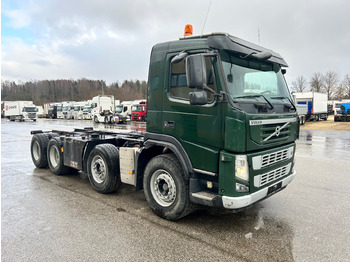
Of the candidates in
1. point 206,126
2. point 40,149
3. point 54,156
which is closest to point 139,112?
Result: point 40,149

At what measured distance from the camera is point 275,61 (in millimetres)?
4371

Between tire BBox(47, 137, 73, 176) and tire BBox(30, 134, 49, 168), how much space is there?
1.36ft

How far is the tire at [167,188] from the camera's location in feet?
12.9

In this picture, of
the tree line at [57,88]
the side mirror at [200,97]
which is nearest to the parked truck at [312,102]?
the side mirror at [200,97]

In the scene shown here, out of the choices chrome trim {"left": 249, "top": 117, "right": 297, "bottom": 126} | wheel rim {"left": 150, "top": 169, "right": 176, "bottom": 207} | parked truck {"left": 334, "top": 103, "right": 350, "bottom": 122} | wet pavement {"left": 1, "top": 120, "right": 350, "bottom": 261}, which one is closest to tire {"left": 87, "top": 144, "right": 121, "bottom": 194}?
wet pavement {"left": 1, "top": 120, "right": 350, "bottom": 261}

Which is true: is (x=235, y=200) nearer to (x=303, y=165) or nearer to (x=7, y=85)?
(x=303, y=165)

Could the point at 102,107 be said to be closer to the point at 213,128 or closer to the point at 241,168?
the point at 213,128

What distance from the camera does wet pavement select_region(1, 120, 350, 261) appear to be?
3227mm

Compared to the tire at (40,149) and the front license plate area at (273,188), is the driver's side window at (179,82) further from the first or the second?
the tire at (40,149)

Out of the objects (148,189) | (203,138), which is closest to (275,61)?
(203,138)

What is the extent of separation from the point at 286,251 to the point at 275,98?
2.23m

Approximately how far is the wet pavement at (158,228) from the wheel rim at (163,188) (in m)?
0.32

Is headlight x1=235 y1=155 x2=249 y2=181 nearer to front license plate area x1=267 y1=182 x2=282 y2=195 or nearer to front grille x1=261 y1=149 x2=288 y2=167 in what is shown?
front grille x1=261 y1=149 x2=288 y2=167

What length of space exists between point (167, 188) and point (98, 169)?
2143 millimetres
